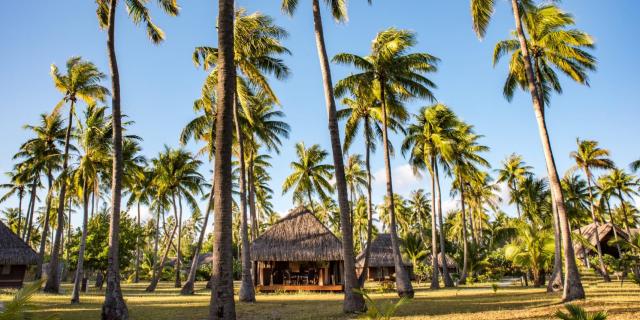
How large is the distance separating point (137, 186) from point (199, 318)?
26126 millimetres

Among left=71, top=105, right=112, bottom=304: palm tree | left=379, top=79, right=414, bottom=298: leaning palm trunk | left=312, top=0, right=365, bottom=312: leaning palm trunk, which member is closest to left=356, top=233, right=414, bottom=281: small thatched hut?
left=379, top=79, right=414, bottom=298: leaning palm trunk

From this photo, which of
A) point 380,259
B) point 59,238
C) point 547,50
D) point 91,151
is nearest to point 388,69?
point 547,50

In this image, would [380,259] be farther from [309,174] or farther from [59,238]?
[59,238]

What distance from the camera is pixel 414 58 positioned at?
20.3 m

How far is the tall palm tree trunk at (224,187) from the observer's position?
784 cm

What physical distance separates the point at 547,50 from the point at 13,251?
32.1 m

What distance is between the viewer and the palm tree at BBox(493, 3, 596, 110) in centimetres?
1662

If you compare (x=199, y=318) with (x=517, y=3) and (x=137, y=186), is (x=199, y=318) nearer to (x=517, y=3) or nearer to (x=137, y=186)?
(x=517, y=3)

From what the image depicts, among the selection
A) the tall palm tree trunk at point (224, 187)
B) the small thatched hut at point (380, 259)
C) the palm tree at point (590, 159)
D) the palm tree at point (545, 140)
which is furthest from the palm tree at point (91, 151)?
the palm tree at point (590, 159)

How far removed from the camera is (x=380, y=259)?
39.0 meters

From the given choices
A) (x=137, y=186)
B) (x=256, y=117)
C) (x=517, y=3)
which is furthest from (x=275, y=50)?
(x=137, y=186)

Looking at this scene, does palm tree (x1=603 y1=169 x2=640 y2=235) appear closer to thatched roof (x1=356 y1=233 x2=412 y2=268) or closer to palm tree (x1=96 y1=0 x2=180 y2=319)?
thatched roof (x1=356 y1=233 x2=412 y2=268)

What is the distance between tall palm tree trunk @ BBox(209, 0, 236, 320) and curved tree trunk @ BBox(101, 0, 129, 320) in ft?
17.4

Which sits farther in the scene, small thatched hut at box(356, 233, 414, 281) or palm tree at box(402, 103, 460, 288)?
small thatched hut at box(356, 233, 414, 281)
